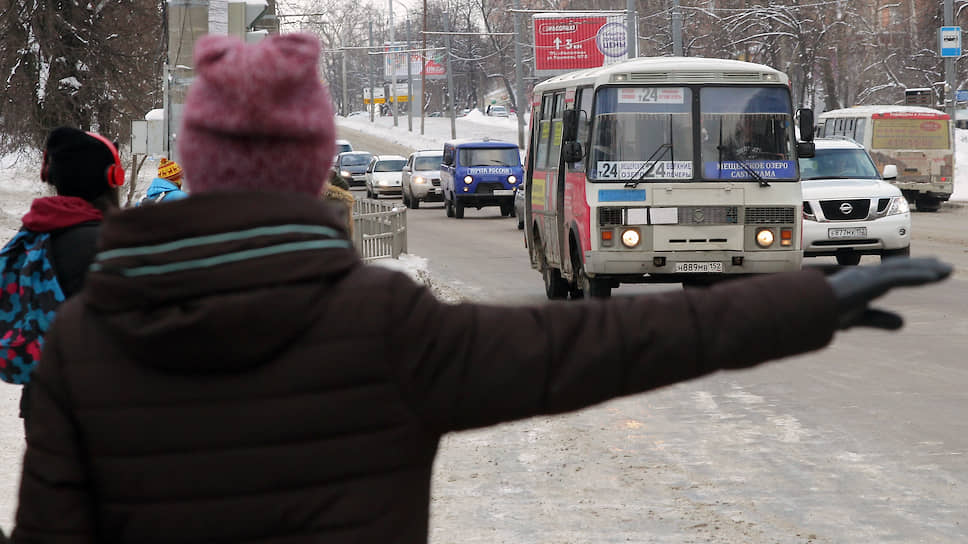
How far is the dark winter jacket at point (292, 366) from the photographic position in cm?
181

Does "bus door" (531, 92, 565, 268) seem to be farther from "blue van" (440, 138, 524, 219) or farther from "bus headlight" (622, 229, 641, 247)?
"blue van" (440, 138, 524, 219)

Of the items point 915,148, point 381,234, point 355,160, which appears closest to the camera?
point 381,234

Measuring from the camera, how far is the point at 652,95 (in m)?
14.1

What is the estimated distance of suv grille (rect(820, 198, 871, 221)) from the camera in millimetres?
17891

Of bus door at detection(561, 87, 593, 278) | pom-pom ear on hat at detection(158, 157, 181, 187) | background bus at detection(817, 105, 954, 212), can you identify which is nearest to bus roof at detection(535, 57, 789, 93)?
bus door at detection(561, 87, 593, 278)

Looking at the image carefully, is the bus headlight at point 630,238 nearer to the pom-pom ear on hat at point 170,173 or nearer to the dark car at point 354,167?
the pom-pom ear on hat at point 170,173

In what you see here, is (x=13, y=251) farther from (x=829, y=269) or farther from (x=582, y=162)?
(x=582, y=162)

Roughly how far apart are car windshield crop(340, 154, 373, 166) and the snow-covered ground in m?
7.31

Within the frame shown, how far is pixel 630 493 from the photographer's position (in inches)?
256

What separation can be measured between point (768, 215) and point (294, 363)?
12442 mm

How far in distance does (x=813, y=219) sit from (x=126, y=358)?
16768mm

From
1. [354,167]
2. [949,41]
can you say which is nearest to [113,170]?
[949,41]

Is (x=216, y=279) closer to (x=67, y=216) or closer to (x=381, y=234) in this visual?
(x=67, y=216)

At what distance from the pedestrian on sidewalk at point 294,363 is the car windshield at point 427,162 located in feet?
126
